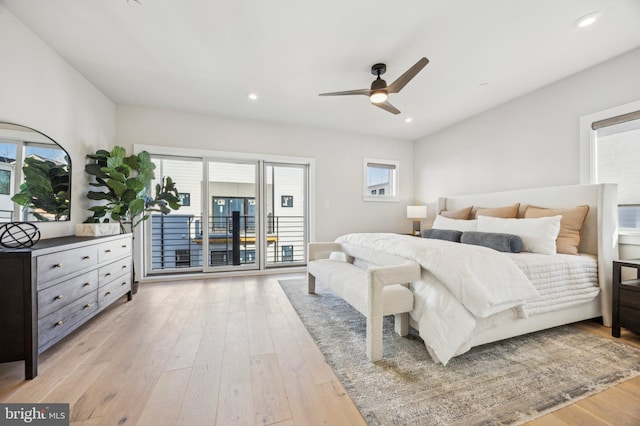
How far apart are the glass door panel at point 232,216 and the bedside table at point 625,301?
4229 mm

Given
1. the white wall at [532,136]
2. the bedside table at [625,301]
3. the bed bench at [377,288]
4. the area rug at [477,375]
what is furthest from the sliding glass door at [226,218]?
the bedside table at [625,301]

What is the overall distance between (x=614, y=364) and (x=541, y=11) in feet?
8.62

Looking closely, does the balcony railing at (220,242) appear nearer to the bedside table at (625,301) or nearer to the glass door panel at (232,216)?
the glass door panel at (232,216)

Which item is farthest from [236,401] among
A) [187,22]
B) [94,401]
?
[187,22]

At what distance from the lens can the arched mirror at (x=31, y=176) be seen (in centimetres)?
189

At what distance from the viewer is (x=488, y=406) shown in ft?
4.27

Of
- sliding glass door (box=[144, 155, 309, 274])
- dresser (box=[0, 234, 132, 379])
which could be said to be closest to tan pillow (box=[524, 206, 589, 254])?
sliding glass door (box=[144, 155, 309, 274])

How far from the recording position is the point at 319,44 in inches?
90.7

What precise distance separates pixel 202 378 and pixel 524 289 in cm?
228

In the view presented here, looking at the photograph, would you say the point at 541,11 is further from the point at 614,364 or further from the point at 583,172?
the point at 614,364

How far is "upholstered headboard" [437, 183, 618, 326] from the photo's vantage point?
2268mm

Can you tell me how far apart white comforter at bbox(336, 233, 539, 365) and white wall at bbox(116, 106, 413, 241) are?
289 centimetres

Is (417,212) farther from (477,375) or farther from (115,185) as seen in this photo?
(115,185)

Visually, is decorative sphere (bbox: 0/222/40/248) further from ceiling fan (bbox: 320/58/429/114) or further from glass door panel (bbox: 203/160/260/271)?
ceiling fan (bbox: 320/58/429/114)
